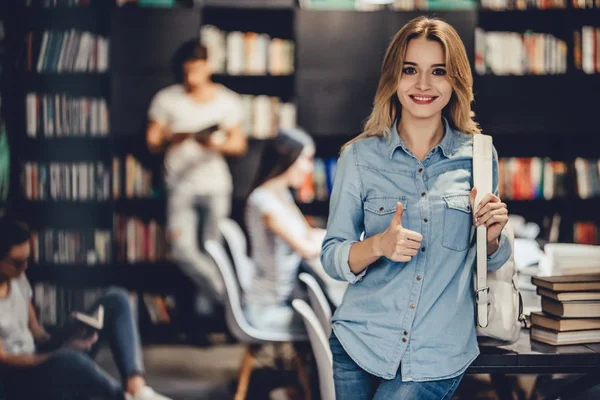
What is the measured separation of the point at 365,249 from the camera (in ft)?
5.58

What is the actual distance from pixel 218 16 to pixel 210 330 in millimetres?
2102

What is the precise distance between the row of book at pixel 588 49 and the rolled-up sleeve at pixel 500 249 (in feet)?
12.3

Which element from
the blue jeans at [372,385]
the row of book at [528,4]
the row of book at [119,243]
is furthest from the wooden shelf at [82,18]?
the blue jeans at [372,385]

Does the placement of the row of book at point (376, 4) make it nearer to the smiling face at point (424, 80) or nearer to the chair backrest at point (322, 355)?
the chair backrest at point (322, 355)

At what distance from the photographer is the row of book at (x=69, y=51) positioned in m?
4.51

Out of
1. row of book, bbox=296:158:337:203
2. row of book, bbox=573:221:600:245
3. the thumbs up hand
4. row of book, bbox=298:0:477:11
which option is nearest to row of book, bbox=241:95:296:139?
row of book, bbox=296:158:337:203

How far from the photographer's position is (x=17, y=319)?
9.36ft

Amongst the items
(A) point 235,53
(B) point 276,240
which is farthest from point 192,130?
(B) point 276,240

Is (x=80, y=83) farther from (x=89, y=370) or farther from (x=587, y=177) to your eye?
(x=587, y=177)

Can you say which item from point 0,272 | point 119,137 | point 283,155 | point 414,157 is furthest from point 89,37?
point 414,157

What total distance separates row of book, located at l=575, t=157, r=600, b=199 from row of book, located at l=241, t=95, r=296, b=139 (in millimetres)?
1880

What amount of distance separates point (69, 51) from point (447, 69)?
12.0 feet

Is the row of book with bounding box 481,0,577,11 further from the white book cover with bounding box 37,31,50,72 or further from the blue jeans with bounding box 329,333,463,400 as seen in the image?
the blue jeans with bounding box 329,333,463,400

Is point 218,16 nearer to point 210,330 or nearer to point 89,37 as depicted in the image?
point 89,37
